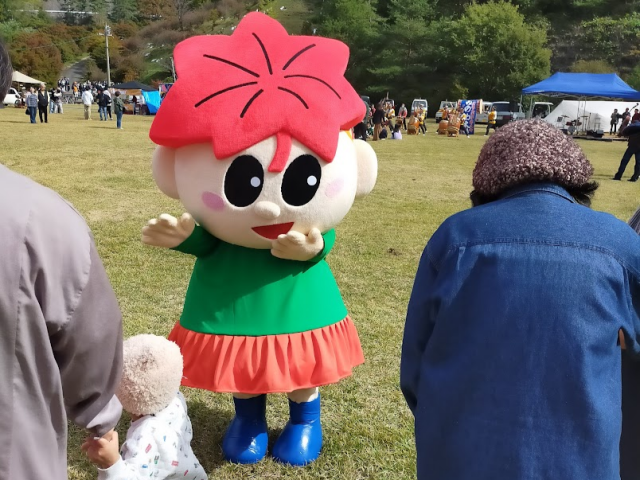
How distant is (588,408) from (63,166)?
33.6 ft

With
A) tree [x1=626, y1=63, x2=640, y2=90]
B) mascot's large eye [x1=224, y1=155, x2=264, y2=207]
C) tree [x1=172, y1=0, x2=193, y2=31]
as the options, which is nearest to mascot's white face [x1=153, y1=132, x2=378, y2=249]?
mascot's large eye [x1=224, y1=155, x2=264, y2=207]

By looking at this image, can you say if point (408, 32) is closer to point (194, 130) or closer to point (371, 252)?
point (371, 252)

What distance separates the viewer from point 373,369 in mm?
3578

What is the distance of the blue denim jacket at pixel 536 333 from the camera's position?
1447 millimetres

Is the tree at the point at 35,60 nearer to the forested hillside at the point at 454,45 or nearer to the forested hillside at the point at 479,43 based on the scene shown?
the forested hillside at the point at 454,45

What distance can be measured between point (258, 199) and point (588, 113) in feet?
91.5

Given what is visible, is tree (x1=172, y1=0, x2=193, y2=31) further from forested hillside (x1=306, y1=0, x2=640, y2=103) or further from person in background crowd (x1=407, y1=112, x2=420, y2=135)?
person in background crowd (x1=407, y1=112, x2=420, y2=135)

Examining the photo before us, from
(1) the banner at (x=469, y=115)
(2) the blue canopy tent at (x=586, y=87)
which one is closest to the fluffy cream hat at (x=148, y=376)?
(1) the banner at (x=469, y=115)

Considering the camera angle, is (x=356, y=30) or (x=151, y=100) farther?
(x=356, y=30)

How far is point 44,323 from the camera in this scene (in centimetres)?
114

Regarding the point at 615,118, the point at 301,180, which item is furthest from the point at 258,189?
the point at 615,118

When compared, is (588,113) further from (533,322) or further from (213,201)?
(533,322)

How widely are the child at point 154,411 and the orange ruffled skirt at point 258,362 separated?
248 millimetres

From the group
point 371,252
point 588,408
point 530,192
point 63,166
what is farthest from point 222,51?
point 63,166
